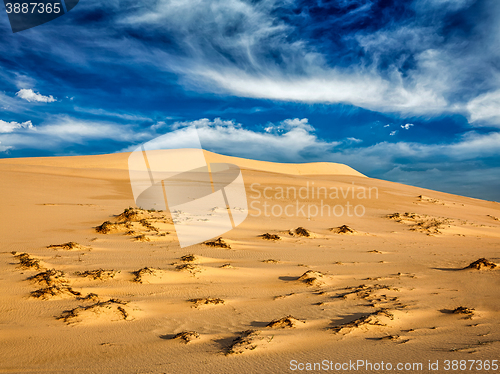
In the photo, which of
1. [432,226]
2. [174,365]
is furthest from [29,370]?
[432,226]

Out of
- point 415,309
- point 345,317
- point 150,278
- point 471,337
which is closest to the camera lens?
point 471,337

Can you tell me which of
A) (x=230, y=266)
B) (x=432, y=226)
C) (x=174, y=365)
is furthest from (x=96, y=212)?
(x=432, y=226)

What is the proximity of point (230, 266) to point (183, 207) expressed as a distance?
7.67 m

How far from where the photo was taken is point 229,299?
15.3ft

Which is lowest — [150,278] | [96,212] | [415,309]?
[415,309]

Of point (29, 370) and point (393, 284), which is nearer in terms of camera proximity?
point (29, 370)

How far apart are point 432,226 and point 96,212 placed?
12.6 metres

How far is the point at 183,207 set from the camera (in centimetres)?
1348

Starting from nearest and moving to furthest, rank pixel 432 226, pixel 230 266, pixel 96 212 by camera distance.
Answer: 1. pixel 230 266
2. pixel 96 212
3. pixel 432 226

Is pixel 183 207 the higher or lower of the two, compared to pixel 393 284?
higher

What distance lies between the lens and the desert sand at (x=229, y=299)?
2959mm

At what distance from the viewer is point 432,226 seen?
40.8 feet

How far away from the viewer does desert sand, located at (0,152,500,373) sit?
116 inches

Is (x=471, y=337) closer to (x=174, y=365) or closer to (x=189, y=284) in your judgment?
(x=174, y=365)
